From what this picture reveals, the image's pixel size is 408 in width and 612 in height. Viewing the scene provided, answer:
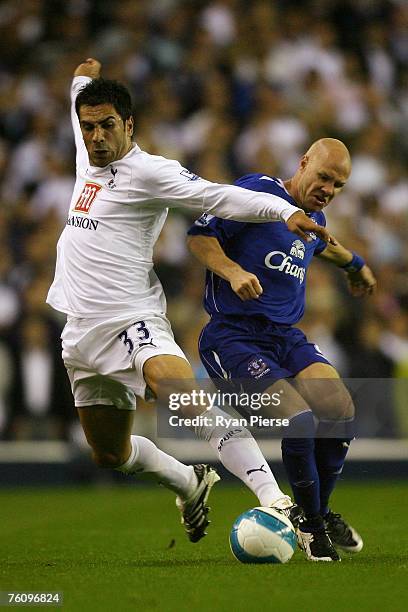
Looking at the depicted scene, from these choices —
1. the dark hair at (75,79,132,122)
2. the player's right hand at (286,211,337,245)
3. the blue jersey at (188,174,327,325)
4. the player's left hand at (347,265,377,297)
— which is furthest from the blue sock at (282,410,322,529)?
the dark hair at (75,79,132,122)

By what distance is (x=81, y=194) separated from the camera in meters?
6.08

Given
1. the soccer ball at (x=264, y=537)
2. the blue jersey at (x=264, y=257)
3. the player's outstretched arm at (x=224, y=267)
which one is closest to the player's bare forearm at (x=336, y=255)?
the blue jersey at (x=264, y=257)

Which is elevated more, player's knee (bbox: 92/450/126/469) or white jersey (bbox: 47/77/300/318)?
white jersey (bbox: 47/77/300/318)

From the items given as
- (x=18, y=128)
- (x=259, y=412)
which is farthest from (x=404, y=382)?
(x=18, y=128)

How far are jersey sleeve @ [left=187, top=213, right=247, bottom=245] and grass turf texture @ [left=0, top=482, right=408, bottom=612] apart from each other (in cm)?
160

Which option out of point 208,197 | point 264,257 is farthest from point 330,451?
point 208,197

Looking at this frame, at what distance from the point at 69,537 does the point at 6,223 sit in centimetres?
527

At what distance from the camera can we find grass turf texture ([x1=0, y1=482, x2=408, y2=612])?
4383mm

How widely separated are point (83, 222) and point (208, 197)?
74 centimetres

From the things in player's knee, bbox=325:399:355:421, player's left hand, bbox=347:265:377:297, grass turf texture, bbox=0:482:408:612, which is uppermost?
player's left hand, bbox=347:265:377:297

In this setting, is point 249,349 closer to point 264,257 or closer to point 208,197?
point 264,257

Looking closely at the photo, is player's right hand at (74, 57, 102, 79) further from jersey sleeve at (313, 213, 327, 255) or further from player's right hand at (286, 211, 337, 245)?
player's right hand at (286, 211, 337, 245)

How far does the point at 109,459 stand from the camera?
6.26 m

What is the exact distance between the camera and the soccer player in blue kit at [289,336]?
5734mm
